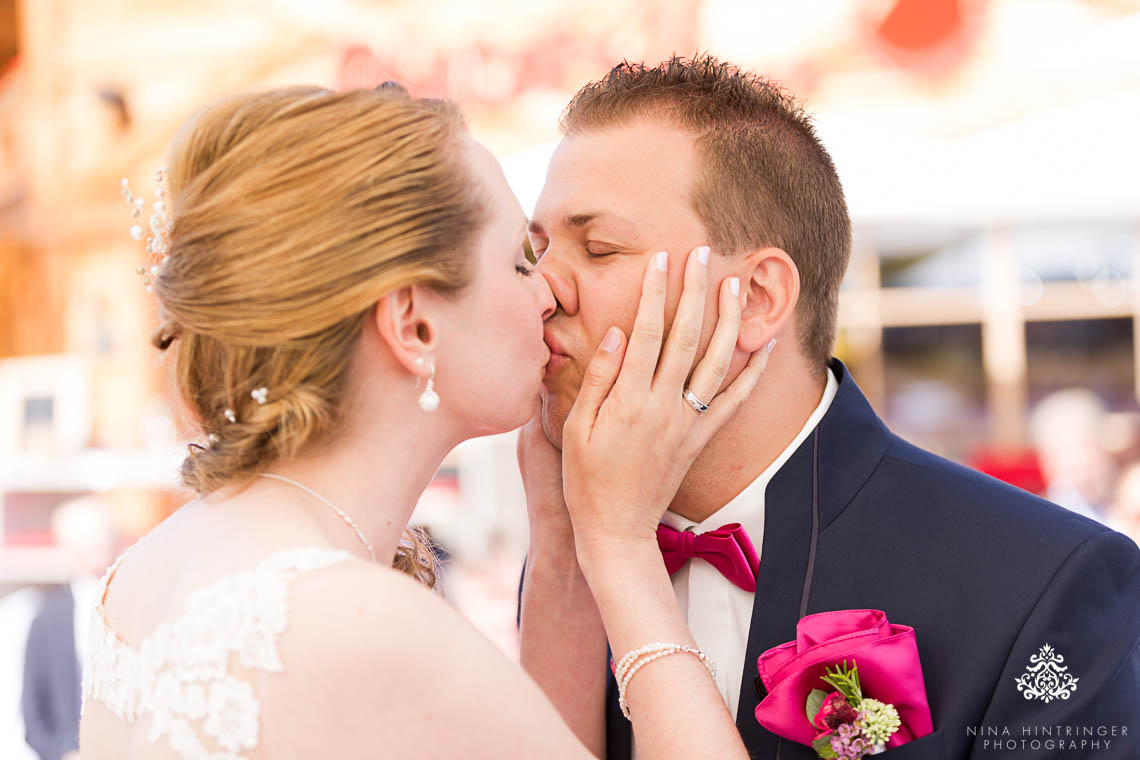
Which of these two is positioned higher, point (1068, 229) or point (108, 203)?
point (108, 203)

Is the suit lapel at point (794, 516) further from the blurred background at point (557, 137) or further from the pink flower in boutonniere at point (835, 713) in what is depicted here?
the blurred background at point (557, 137)

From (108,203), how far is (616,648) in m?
7.08

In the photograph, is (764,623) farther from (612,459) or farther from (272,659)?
(272,659)

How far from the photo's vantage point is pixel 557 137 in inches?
245

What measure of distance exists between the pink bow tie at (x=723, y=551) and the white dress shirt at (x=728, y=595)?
36mm

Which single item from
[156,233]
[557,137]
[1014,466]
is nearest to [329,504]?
[156,233]

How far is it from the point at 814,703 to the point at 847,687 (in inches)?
2.7

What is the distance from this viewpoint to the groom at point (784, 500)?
178 centimetres

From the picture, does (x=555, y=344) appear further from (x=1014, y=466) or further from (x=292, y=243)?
(x=1014, y=466)

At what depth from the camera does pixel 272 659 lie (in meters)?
1.34

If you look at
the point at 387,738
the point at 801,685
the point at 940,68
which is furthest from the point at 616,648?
the point at 940,68

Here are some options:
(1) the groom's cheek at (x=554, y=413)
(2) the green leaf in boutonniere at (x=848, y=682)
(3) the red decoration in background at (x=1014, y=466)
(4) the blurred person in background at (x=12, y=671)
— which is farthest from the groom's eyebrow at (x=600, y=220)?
(3) the red decoration in background at (x=1014, y=466)

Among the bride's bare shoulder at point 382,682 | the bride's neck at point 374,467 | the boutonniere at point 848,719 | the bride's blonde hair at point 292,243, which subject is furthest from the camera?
the boutonniere at point 848,719

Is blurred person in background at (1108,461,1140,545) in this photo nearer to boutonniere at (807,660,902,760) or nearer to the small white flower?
boutonniere at (807,660,902,760)
